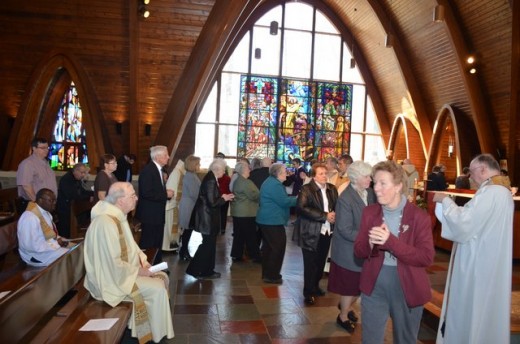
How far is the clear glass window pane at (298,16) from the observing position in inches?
738

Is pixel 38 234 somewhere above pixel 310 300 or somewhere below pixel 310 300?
above

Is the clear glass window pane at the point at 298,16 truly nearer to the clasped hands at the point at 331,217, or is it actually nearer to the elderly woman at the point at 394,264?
the clasped hands at the point at 331,217

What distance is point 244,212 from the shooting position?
20.5 feet

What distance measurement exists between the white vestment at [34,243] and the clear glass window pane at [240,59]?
1479 cm

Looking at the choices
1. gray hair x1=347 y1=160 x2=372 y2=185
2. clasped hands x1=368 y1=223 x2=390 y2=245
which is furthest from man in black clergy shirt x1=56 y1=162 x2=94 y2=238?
clasped hands x1=368 y1=223 x2=390 y2=245

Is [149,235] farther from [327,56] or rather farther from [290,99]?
[327,56]

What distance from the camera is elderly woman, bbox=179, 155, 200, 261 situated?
6.43 meters

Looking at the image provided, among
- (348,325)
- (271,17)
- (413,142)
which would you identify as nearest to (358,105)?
(413,142)

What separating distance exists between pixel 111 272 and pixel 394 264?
1967 mm

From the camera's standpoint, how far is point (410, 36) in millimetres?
15203

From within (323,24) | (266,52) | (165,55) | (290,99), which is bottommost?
(165,55)

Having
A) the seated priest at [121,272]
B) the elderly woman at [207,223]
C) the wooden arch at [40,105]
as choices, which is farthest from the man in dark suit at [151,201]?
the wooden arch at [40,105]

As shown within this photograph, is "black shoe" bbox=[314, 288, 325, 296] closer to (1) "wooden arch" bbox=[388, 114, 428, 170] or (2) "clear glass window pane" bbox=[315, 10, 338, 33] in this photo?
(1) "wooden arch" bbox=[388, 114, 428, 170]

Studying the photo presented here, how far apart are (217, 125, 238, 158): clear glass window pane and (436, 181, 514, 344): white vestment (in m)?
15.1
